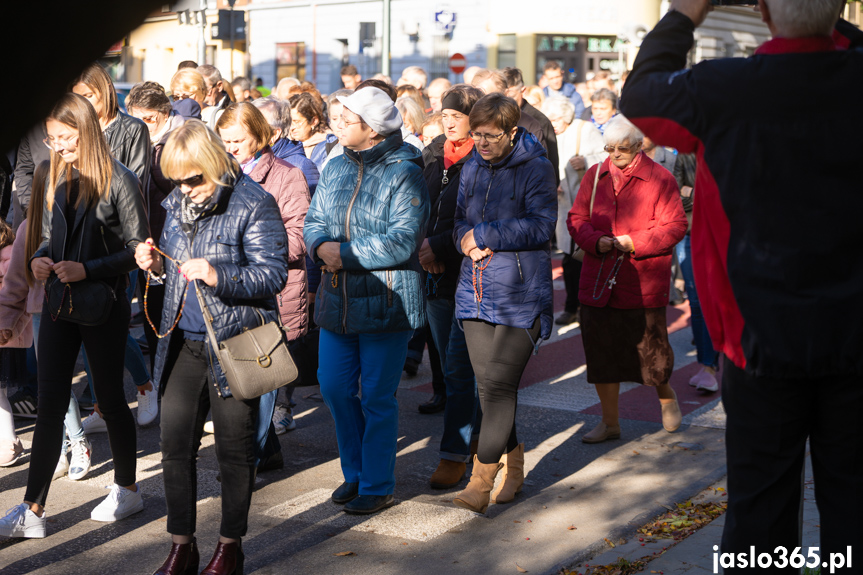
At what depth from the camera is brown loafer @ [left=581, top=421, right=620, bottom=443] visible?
20.1 feet

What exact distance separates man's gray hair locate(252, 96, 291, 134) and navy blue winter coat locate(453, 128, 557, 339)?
2539 millimetres

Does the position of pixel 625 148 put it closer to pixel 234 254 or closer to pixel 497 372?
pixel 497 372

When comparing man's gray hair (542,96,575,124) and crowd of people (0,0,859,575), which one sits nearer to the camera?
crowd of people (0,0,859,575)

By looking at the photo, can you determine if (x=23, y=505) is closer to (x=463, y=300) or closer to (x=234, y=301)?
(x=234, y=301)

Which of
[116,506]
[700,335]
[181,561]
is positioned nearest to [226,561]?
[181,561]

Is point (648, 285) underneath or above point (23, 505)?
above

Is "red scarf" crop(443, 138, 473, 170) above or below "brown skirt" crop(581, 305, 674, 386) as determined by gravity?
above

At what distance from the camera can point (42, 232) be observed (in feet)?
15.7

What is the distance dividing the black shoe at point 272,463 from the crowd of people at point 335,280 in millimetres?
16

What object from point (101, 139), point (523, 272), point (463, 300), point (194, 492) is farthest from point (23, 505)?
point (523, 272)

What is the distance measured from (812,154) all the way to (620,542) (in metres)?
2.47

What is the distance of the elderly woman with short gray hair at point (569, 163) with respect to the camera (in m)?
9.98

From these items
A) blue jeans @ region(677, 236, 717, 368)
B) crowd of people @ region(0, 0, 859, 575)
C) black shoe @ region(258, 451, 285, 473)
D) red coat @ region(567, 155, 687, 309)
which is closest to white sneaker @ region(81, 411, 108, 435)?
crowd of people @ region(0, 0, 859, 575)

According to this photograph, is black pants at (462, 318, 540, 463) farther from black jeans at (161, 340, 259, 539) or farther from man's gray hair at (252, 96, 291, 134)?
man's gray hair at (252, 96, 291, 134)
